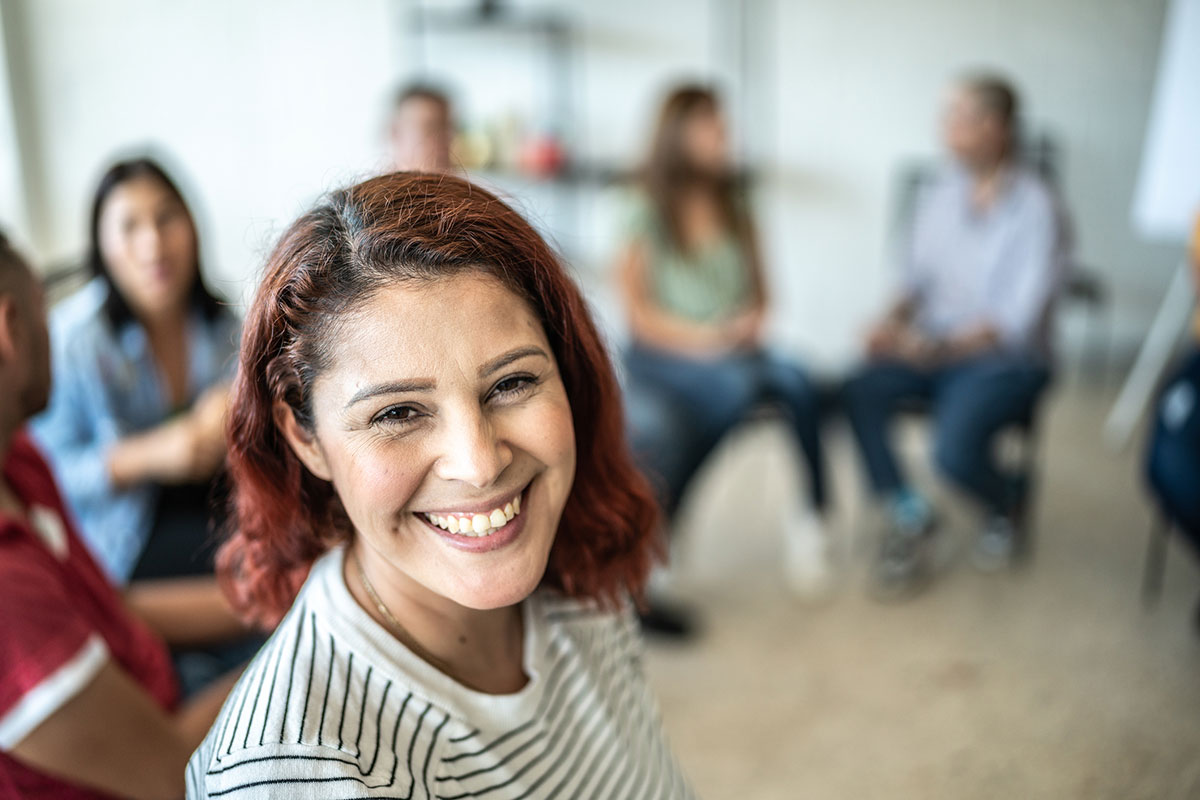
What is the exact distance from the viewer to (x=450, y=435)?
0.80 metres

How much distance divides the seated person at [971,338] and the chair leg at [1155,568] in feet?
1.07

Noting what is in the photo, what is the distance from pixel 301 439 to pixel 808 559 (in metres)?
2.02

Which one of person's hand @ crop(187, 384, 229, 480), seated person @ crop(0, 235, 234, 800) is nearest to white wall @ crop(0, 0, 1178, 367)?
person's hand @ crop(187, 384, 229, 480)

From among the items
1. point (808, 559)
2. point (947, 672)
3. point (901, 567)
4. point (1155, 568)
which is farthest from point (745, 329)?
point (1155, 568)

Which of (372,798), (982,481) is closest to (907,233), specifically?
(982,481)

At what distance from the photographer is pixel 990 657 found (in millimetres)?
2322

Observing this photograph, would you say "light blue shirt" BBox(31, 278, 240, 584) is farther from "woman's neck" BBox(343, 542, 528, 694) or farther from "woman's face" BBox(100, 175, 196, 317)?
"woman's neck" BBox(343, 542, 528, 694)

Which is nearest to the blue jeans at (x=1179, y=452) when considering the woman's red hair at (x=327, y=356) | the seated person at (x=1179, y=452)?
the seated person at (x=1179, y=452)

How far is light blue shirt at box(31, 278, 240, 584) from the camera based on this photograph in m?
1.77

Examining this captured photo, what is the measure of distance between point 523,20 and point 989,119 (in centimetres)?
187

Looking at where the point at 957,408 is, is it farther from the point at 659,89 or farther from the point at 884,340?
the point at 659,89

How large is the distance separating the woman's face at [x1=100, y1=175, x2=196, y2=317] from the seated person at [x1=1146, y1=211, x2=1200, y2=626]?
213 centimetres

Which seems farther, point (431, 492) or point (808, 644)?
point (808, 644)

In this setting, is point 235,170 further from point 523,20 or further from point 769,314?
point 769,314
